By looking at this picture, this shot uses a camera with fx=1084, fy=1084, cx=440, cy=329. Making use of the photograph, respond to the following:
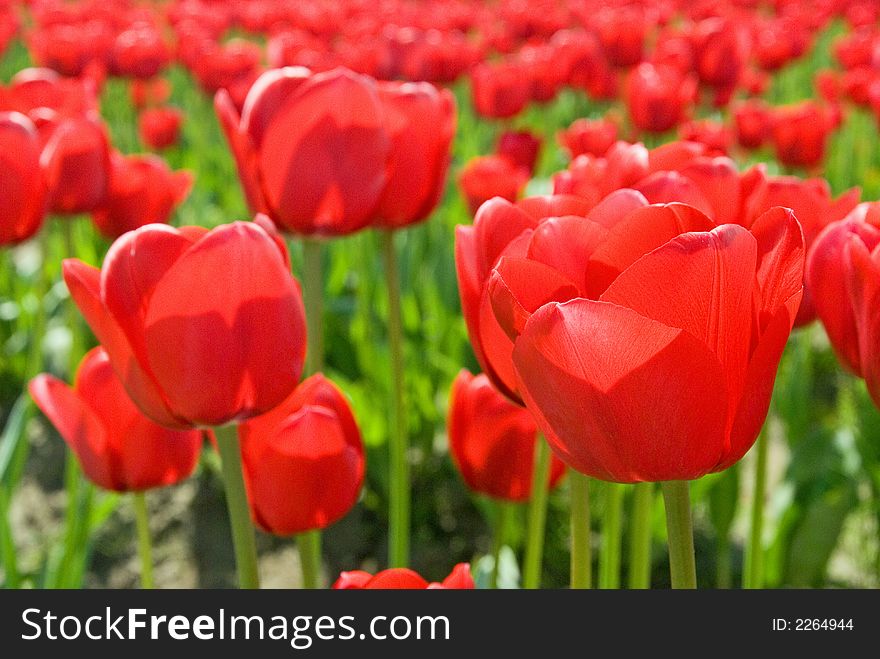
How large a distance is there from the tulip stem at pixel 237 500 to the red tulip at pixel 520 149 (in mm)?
1644

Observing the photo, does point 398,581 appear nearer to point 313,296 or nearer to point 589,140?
point 313,296

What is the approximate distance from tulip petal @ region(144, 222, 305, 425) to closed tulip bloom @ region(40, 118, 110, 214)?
662 millimetres

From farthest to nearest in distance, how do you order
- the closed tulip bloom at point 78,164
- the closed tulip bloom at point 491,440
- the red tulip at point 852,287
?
the closed tulip bloom at point 78,164 < the closed tulip bloom at point 491,440 < the red tulip at point 852,287

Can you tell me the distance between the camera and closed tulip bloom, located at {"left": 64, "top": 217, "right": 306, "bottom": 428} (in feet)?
2.02

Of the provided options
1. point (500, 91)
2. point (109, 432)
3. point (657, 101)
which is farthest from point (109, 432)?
point (500, 91)

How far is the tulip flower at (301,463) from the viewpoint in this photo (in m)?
0.79

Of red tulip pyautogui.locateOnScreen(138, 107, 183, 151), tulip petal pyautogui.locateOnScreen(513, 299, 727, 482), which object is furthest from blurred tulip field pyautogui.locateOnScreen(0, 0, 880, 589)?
red tulip pyautogui.locateOnScreen(138, 107, 183, 151)

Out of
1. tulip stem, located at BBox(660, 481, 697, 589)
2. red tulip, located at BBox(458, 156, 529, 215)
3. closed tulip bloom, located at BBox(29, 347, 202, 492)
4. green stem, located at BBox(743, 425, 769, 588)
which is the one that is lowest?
green stem, located at BBox(743, 425, 769, 588)

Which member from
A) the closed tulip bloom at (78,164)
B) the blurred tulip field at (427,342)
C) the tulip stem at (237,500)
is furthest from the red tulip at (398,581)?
the closed tulip bloom at (78,164)

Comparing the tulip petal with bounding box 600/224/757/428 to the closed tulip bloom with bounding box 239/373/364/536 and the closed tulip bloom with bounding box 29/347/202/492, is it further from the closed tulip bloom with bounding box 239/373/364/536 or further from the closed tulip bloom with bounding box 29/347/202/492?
the closed tulip bloom with bounding box 29/347/202/492

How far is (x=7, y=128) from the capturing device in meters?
1.08

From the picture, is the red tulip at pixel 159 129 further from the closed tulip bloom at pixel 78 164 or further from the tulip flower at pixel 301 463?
the tulip flower at pixel 301 463
